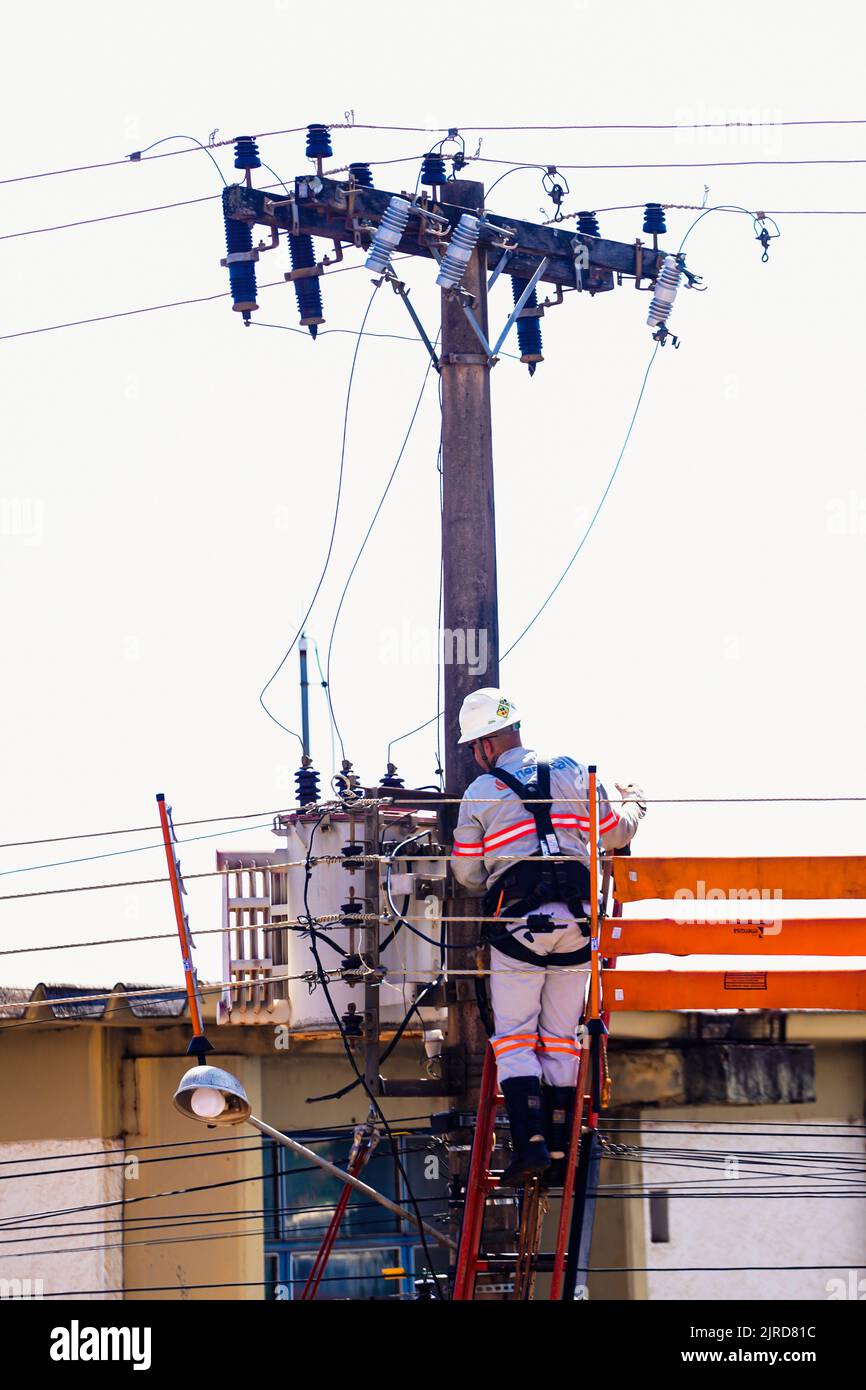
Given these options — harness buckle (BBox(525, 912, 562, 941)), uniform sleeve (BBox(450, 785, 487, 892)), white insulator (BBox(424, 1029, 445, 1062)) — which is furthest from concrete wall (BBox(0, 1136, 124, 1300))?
harness buckle (BBox(525, 912, 562, 941))

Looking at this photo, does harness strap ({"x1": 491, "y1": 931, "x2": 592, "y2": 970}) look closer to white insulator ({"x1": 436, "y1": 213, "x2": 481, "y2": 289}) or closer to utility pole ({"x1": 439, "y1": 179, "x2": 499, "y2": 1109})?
utility pole ({"x1": 439, "y1": 179, "x2": 499, "y2": 1109})

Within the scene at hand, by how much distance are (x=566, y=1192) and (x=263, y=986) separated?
222 centimetres

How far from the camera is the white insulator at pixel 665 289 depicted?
1306 cm

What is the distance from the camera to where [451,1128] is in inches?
434

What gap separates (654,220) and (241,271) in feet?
8.54

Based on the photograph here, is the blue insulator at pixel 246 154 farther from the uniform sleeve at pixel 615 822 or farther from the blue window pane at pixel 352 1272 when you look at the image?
the blue window pane at pixel 352 1272

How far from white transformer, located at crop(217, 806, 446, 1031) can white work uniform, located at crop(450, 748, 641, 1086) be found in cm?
52

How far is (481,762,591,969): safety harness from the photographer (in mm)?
10398

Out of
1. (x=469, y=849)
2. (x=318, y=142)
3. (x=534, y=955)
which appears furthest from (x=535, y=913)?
(x=318, y=142)

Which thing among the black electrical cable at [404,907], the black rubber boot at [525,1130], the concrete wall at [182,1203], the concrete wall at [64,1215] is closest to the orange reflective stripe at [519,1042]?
the black rubber boot at [525,1130]

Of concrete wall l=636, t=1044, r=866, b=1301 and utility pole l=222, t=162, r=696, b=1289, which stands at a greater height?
utility pole l=222, t=162, r=696, b=1289
